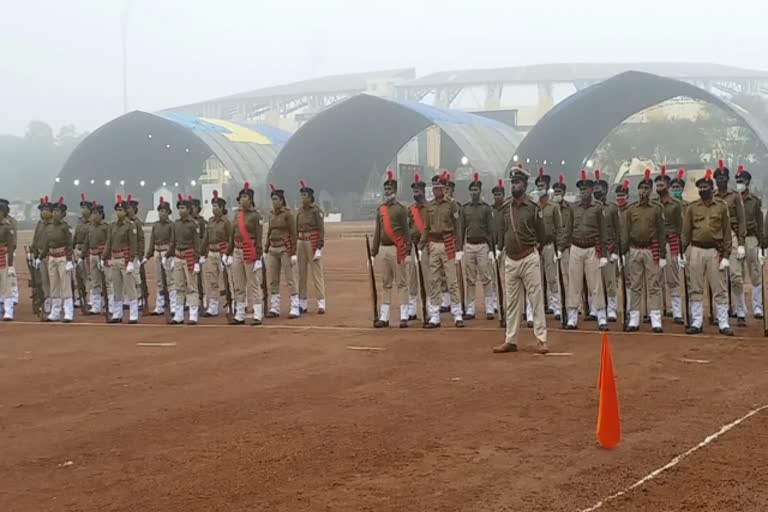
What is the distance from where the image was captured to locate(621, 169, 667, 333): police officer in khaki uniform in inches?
457

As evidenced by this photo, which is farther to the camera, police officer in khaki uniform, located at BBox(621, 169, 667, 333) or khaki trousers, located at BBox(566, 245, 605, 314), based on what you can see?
khaki trousers, located at BBox(566, 245, 605, 314)

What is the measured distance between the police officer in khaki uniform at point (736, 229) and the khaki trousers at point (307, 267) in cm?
667

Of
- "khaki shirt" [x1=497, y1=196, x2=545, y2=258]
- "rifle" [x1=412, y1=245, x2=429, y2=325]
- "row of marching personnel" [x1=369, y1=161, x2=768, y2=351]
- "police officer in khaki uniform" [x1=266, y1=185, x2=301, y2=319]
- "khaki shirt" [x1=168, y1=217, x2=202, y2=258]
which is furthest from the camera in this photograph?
"police officer in khaki uniform" [x1=266, y1=185, x2=301, y2=319]

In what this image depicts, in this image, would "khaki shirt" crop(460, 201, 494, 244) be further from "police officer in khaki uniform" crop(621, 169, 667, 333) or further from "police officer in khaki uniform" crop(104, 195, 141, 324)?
"police officer in khaki uniform" crop(104, 195, 141, 324)

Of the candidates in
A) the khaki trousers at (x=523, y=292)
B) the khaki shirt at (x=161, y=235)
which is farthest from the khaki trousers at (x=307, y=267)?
the khaki trousers at (x=523, y=292)

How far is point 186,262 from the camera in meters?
14.4

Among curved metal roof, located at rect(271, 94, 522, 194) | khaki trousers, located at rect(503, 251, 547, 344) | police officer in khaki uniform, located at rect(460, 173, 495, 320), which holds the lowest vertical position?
khaki trousers, located at rect(503, 251, 547, 344)

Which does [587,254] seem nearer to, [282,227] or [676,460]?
[282,227]

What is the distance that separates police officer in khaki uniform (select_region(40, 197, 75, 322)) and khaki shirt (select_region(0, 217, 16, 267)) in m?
0.69

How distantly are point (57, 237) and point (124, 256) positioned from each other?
4.18ft

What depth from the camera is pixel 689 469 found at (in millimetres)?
5531

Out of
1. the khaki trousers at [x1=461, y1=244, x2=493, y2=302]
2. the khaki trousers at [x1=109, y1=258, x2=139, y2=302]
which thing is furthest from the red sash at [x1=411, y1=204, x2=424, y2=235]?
the khaki trousers at [x1=109, y1=258, x2=139, y2=302]

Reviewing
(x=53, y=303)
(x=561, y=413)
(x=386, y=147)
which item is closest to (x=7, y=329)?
(x=53, y=303)

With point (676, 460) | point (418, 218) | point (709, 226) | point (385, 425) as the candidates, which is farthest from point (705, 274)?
point (385, 425)
